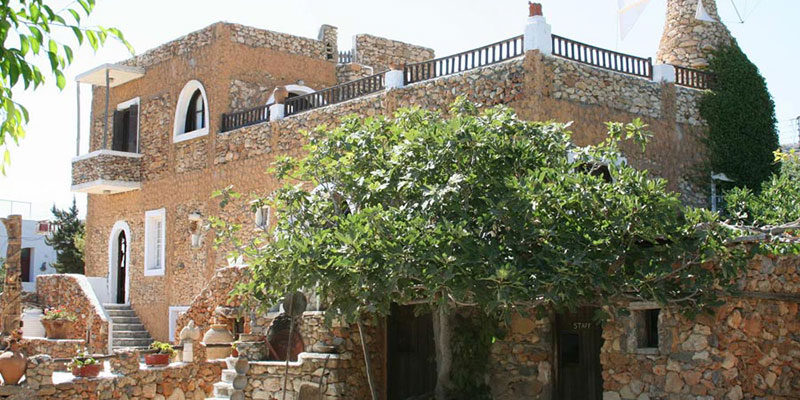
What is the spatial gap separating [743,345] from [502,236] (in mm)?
2767

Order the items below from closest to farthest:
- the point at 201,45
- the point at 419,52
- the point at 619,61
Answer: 1. the point at 619,61
2. the point at 201,45
3. the point at 419,52

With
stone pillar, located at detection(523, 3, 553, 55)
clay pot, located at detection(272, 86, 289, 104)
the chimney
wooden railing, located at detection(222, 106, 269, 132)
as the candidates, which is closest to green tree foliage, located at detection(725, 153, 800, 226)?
stone pillar, located at detection(523, 3, 553, 55)

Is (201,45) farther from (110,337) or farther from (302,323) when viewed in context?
(302,323)

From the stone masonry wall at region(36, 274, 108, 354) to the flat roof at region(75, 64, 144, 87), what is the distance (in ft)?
17.6

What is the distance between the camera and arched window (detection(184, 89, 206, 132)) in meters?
21.5

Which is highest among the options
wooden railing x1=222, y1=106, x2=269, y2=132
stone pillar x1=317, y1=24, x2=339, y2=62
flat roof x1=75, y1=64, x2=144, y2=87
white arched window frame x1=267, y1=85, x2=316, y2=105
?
stone pillar x1=317, y1=24, x2=339, y2=62

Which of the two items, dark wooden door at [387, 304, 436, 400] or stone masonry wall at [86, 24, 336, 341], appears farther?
stone masonry wall at [86, 24, 336, 341]

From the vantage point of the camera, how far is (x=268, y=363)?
12516mm

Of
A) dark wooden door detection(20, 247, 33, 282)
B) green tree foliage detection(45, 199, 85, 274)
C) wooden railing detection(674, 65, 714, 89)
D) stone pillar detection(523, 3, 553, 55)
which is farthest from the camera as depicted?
dark wooden door detection(20, 247, 33, 282)

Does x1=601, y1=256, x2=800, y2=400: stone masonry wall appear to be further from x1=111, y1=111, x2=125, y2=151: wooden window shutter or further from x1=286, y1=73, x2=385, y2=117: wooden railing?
x1=111, y1=111, x2=125, y2=151: wooden window shutter

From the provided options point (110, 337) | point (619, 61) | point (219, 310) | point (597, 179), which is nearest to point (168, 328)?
Answer: point (110, 337)

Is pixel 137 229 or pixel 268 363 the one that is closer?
pixel 268 363

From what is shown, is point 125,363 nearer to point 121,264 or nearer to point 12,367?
point 12,367

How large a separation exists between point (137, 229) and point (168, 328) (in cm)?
314
